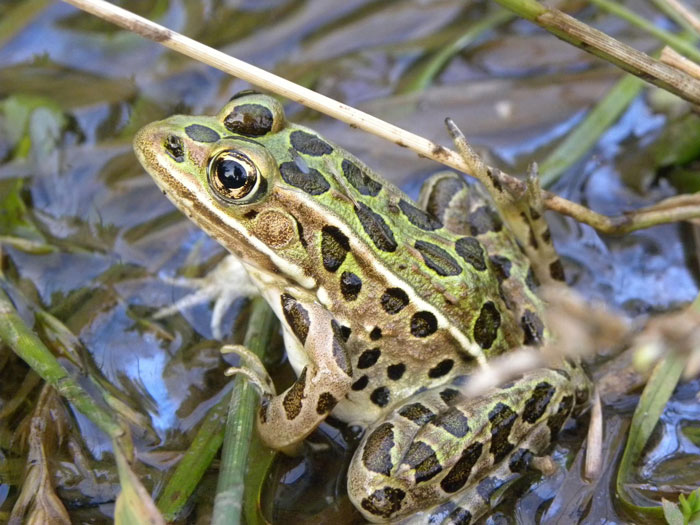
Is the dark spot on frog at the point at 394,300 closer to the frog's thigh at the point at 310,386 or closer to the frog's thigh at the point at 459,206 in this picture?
the frog's thigh at the point at 310,386

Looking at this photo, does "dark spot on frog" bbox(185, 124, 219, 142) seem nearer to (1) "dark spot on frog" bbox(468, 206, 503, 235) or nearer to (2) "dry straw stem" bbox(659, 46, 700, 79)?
(1) "dark spot on frog" bbox(468, 206, 503, 235)

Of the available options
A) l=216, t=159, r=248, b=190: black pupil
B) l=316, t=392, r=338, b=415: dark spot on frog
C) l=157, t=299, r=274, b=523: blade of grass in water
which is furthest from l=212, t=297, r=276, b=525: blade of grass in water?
l=216, t=159, r=248, b=190: black pupil

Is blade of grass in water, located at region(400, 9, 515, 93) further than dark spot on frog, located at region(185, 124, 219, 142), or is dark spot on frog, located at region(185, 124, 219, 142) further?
blade of grass in water, located at region(400, 9, 515, 93)

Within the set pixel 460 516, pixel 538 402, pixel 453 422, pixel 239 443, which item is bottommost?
pixel 460 516

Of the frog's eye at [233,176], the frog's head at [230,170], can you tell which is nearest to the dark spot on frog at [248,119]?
the frog's head at [230,170]

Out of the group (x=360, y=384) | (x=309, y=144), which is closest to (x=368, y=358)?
(x=360, y=384)

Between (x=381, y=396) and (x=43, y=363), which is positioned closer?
(x=43, y=363)

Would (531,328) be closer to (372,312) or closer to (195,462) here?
(372,312)

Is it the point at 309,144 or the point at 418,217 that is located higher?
the point at 309,144
